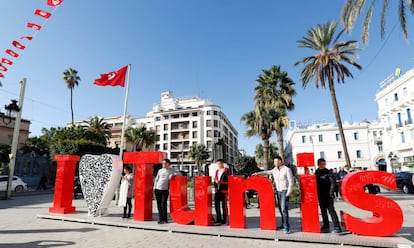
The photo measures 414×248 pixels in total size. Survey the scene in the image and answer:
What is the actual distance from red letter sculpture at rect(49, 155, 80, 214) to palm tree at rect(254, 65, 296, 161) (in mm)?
18256

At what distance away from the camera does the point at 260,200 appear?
22.7 feet

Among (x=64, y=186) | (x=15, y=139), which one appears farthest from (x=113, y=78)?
(x=15, y=139)

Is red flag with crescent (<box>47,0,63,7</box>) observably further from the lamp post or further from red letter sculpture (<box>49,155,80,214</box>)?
the lamp post

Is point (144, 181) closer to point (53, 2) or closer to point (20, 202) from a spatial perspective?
point (53, 2)

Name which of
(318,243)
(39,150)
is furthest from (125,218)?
(39,150)

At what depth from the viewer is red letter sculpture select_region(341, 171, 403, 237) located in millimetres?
5910

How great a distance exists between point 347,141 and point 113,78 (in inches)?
1981

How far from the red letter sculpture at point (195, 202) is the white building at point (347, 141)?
48076 mm

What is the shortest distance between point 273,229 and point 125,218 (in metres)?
4.99

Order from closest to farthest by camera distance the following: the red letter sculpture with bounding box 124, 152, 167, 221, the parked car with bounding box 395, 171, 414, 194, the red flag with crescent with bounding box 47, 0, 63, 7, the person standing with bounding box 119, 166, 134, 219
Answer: the red letter sculpture with bounding box 124, 152, 167, 221
the red flag with crescent with bounding box 47, 0, 63, 7
the person standing with bounding box 119, 166, 134, 219
the parked car with bounding box 395, 171, 414, 194

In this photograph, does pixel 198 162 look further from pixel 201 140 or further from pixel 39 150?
pixel 39 150

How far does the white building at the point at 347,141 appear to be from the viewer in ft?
161

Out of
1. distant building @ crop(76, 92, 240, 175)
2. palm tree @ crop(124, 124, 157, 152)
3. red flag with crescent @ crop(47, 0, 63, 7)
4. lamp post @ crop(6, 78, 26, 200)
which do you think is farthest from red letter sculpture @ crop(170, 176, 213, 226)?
distant building @ crop(76, 92, 240, 175)

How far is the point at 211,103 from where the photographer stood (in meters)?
68.8
